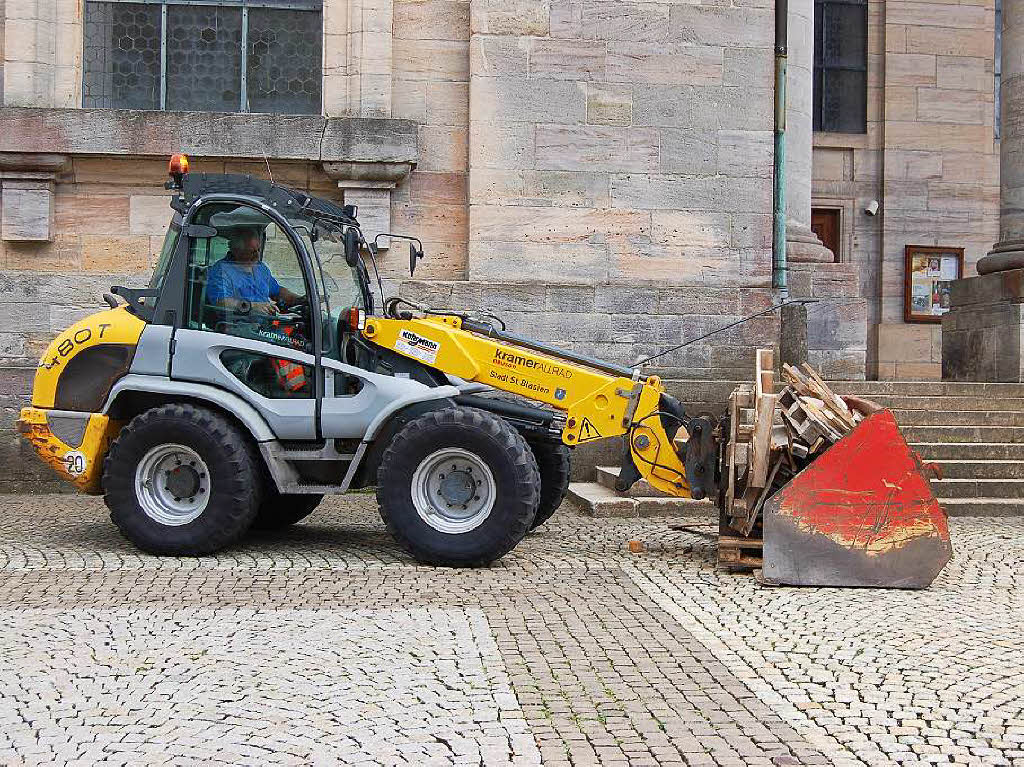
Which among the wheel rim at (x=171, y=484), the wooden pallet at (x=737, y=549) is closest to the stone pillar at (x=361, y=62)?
the wheel rim at (x=171, y=484)

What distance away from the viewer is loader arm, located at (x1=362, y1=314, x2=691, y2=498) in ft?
26.6

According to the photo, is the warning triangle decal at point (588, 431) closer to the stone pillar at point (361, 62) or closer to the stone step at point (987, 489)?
the stone step at point (987, 489)

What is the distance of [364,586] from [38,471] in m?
5.53

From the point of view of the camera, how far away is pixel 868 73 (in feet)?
63.3

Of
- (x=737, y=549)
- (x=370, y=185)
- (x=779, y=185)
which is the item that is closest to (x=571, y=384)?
→ (x=737, y=549)

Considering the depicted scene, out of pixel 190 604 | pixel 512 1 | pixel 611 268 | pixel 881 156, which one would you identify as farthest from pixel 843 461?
pixel 881 156

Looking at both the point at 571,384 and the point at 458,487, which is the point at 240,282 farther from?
the point at 571,384

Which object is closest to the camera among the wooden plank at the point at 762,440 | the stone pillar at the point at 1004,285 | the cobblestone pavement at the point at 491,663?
the cobblestone pavement at the point at 491,663

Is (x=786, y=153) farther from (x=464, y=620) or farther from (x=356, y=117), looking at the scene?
(x=464, y=620)

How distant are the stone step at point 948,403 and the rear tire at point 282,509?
18.4 ft

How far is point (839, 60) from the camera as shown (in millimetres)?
19359

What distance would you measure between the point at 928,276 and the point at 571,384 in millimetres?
12471

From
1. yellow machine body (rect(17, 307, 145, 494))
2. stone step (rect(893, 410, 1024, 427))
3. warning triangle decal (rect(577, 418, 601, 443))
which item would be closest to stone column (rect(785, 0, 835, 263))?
stone step (rect(893, 410, 1024, 427))

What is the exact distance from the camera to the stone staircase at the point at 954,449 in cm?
1051
